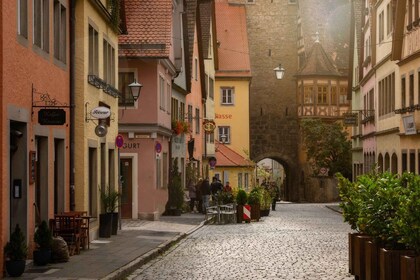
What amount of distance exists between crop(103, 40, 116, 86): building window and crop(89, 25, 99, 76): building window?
1.59 metres

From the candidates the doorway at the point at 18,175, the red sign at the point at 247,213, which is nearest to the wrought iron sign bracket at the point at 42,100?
the doorway at the point at 18,175

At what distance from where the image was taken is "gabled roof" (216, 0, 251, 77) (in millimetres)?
73688

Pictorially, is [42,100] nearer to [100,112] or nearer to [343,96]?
[100,112]

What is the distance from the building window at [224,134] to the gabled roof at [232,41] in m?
3.75

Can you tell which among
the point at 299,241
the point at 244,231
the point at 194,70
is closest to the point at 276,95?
the point at 194,70

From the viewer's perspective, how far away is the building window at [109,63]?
2760cm

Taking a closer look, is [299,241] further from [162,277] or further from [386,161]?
[386,161]

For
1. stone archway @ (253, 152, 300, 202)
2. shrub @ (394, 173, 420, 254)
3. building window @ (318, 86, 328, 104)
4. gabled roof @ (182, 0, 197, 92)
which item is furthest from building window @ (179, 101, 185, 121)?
shrub @ (394, 173, 420, 254)

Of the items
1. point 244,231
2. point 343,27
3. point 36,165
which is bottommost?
point 244,231

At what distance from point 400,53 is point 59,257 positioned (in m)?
23.7

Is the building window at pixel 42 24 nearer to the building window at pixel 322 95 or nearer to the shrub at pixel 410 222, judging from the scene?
the shrub at pixel 410 222

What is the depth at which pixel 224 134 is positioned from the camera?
73.8 meters

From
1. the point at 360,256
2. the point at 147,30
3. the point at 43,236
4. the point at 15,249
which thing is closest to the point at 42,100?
the point at 43,236

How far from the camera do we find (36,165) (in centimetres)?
1934
